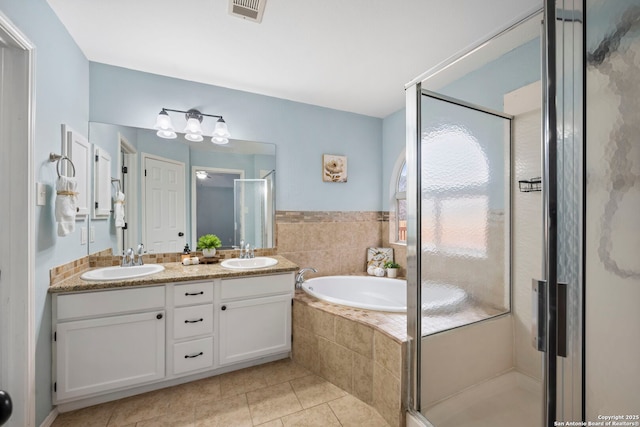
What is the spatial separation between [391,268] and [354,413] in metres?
1.54

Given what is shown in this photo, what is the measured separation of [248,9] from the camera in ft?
4.99

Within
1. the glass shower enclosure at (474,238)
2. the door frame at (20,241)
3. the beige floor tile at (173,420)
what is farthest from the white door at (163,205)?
the glass shower enclosure at (474,238)

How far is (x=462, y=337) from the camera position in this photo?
4.96 feet

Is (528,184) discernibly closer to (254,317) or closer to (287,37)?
(287,37)

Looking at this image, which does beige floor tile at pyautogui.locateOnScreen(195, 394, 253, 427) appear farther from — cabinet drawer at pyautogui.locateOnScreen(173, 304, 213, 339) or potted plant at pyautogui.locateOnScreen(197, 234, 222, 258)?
potted plant at pyautogui.locateOnScreen(197, 234, 222, 258)

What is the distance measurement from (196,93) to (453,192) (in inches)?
91.5

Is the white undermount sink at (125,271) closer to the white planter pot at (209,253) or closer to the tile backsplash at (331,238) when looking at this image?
the white planter pot at (209,253)

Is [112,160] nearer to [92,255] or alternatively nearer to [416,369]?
[92,255]

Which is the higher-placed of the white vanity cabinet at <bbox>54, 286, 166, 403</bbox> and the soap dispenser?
the soap dispenser

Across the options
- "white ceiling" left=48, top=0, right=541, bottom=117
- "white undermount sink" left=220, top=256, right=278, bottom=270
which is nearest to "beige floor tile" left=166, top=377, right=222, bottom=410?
"white undermount sink" left=220, top=256, right=278, bottom=270

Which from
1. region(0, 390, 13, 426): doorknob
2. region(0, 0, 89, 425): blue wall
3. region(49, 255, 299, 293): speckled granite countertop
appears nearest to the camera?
region(0, 390, 13, 426): doorknob

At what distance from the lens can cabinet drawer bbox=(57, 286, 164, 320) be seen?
1580 millimetres

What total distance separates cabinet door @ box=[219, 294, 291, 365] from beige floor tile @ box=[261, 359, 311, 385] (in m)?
0.12

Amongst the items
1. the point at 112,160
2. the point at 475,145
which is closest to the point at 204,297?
the point at 112,160
